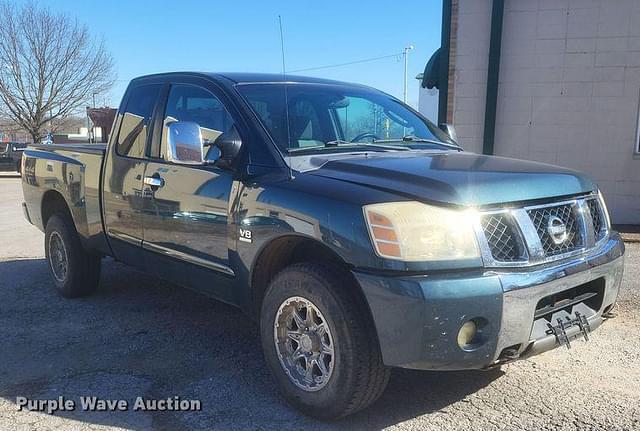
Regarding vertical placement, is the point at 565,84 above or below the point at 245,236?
above

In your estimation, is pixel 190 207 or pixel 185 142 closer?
pixel 185 142

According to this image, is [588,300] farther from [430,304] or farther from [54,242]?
[54,242]

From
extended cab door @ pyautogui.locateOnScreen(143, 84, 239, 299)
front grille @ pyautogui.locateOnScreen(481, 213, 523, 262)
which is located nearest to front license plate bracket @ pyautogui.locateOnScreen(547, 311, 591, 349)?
front grille @ pyautogui.locateOnScreen(481, 213, 523, 262)

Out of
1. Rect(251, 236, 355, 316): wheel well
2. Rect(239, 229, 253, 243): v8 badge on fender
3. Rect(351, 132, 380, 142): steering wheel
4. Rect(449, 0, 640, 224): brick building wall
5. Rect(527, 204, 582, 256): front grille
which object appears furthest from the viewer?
Rect(449, 0, 640, 224): brick building wall

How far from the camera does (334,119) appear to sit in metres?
3.94

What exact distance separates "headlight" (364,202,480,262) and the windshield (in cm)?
98

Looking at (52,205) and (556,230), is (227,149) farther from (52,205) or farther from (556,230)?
(52,205)

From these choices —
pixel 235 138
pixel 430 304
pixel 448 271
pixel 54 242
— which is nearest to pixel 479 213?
pixel 448 271

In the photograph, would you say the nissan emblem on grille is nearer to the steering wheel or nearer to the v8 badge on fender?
the steering wheel

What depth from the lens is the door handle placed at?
3.98m

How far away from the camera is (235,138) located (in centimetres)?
351

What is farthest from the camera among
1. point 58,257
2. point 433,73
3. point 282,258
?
point 433,73

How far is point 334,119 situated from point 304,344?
1.60 m

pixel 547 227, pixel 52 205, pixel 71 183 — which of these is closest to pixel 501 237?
pixel 547 227
